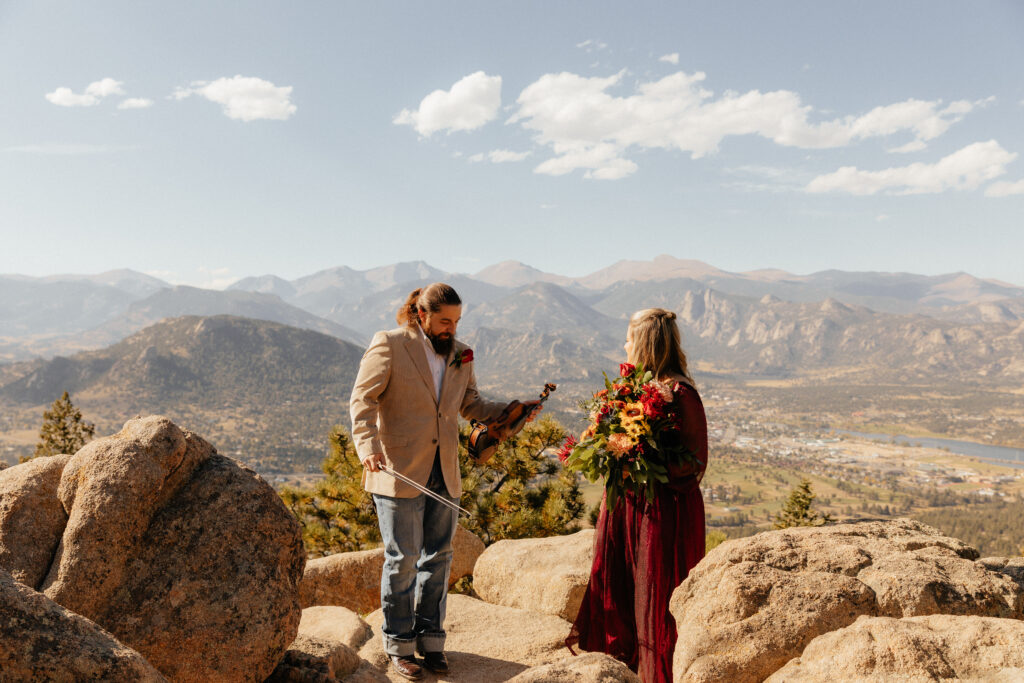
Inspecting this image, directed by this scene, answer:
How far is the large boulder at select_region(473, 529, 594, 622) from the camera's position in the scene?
5.98 m

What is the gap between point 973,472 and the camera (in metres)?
130

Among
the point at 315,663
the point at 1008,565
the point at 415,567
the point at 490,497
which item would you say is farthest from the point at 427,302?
the point at 490,497

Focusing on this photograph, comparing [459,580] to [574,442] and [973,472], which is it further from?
[973,472]

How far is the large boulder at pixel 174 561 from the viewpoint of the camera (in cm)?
296

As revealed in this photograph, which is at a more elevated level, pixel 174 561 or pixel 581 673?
pixel 174 561

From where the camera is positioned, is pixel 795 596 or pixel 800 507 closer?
pixel 795 596

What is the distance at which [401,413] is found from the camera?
13.9ft

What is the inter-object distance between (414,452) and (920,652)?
124 inches

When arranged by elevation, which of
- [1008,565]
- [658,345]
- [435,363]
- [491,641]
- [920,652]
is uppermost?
[658,345]

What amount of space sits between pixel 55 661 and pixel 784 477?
133768mm

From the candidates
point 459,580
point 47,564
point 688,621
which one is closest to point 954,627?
point 688,621

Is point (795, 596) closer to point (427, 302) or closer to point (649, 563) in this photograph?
point (649, 563)

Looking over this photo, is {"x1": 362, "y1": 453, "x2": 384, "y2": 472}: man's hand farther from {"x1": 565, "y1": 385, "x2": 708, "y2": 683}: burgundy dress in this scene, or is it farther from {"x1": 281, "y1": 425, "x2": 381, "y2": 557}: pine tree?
{"x1": 281, "y1": 425, "x2": 381, "y2": 557}: pine tree

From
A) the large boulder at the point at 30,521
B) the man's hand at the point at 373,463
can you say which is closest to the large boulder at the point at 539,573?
the man's hand at the point at 373,463
